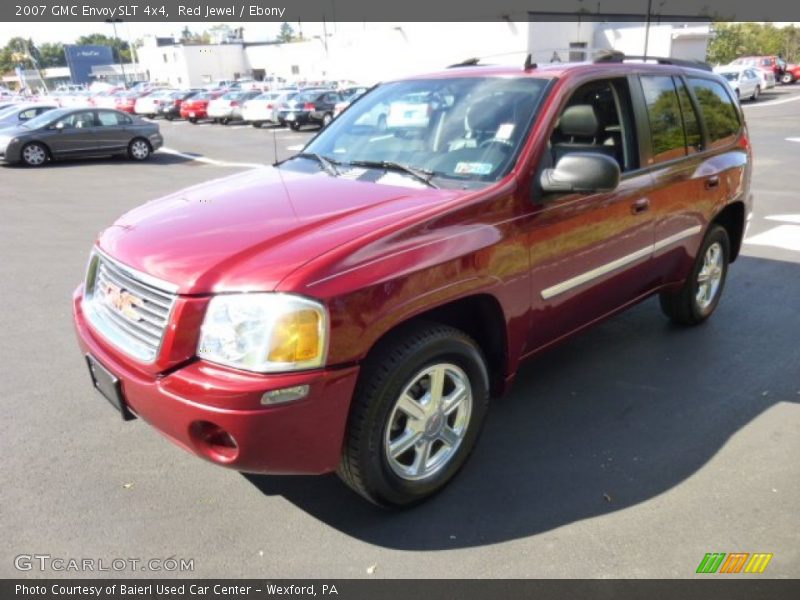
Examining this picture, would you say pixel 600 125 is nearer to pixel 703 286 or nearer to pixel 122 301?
pixel 703 286

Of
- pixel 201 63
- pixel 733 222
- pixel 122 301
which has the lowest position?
pixel 733 222

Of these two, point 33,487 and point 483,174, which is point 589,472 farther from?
point 33,487

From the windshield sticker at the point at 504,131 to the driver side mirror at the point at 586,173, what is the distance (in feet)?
1.06

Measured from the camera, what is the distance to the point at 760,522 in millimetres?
2830

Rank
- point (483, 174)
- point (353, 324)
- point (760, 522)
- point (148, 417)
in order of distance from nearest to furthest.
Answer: point (353, 324)
point (148, 417)
point (760, 522)
point (483, 174)

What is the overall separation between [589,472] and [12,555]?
8.62 feet

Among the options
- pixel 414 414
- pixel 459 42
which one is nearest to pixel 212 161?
pixel 414 414

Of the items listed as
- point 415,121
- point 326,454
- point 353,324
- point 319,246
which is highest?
point 415,121

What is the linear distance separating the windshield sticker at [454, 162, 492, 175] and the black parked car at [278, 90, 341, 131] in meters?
22.4

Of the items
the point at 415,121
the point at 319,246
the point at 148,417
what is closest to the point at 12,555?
the point at 148,417

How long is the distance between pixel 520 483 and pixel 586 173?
1515 mm

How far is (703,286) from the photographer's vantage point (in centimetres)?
494

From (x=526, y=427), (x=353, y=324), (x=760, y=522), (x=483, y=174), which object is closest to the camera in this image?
(x=353, y=324)

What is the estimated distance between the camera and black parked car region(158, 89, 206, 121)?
110 ft
